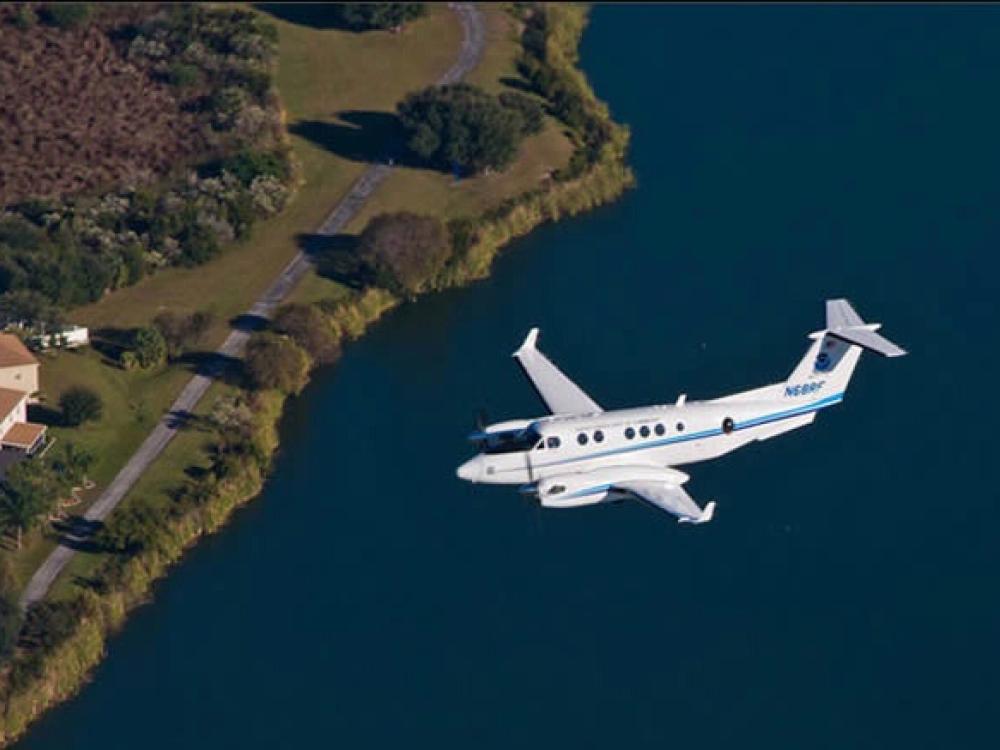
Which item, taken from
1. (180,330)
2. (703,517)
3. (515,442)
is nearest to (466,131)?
(180,330)

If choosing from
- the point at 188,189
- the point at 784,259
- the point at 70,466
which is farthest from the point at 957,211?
the point at 70,466

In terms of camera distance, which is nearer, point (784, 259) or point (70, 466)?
point (70, 466)

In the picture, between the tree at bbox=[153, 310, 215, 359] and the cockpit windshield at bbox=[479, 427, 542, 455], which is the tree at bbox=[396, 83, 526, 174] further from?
the cockpit windshield at bbox=[479, 427, 542, 455]

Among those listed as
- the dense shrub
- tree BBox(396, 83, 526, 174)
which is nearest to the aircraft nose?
the dense shrub

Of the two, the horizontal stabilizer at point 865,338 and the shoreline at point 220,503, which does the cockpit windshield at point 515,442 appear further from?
the shoreline at point 220,503

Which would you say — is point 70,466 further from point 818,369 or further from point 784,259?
point 784,259

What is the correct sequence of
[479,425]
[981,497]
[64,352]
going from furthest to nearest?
[64,352], [981,497], [479,425]
